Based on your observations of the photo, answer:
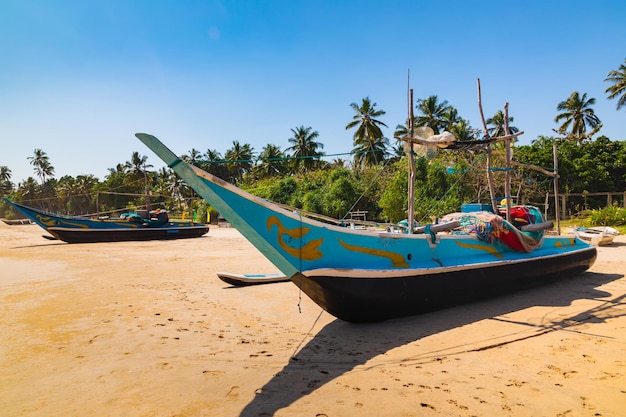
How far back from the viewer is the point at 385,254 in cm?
556

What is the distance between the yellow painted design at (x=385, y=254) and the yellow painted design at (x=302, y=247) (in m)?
0.43

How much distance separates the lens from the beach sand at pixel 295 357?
3.33 metres

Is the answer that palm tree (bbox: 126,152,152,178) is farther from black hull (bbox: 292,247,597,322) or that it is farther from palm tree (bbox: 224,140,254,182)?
black hull (bbox: 292,247,597,322)

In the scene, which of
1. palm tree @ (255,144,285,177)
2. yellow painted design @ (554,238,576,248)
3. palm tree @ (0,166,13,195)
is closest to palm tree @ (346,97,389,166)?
palm tree @ (255,144,285,177)

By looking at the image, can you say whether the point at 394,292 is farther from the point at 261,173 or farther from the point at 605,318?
the point at 261,173

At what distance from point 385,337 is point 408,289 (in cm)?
92

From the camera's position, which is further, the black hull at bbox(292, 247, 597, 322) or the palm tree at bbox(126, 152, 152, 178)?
the palm tree at bbox(126, 152, 152, 178)

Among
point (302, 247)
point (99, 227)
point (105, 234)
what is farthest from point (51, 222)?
point (302, 247)

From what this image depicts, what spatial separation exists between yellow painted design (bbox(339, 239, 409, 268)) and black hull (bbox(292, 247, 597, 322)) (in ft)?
0.73

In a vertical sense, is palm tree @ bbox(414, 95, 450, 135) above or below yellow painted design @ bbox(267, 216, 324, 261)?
above

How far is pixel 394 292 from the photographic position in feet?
18.2

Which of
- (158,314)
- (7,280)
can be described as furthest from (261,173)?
(158,314)

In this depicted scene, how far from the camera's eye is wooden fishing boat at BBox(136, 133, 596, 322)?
4535 millimetres

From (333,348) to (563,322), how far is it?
12.6 feet
